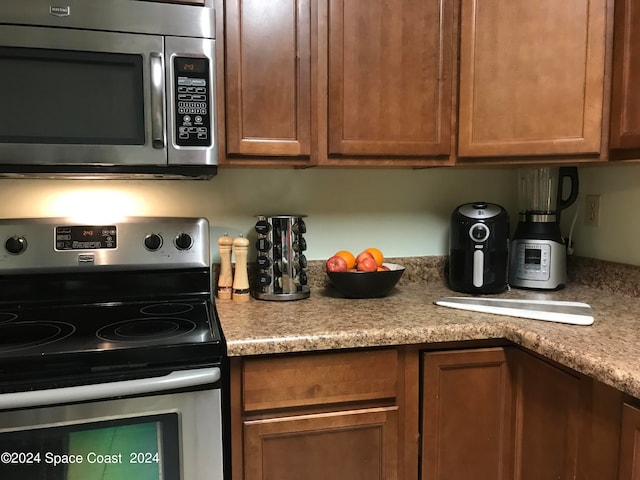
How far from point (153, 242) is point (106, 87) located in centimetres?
47

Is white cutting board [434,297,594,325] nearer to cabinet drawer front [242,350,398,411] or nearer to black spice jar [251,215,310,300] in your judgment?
cabinet drawer front [242,350,398,411]

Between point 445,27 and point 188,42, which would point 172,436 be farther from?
point 445,27

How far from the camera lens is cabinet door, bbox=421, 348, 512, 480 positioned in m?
1.40

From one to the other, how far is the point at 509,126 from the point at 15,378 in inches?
56.9

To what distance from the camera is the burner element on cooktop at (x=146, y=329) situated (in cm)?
125

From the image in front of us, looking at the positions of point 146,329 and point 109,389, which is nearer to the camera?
point 109,389

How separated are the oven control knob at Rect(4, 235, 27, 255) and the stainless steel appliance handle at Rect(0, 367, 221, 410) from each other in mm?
576

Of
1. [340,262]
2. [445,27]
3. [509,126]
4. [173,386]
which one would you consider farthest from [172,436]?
[445,27]

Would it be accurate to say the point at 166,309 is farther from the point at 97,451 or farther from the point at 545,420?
the point at 545,420

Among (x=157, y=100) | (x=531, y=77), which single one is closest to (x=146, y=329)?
(x=157, y=100)

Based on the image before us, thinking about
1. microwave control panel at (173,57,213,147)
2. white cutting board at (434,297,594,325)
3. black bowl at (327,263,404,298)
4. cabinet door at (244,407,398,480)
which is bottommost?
cabinet door at (244,407,398,480)

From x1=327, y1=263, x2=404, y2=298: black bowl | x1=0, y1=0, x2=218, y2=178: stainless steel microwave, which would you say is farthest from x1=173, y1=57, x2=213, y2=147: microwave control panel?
x1=327, y1=263, x2=404, y2=298: black bowl

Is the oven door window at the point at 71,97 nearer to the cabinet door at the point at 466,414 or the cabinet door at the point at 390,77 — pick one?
the cabinet door at the point at 390,77

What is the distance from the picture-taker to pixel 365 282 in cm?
165
